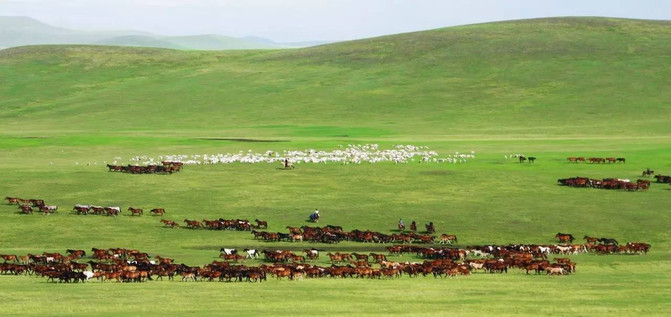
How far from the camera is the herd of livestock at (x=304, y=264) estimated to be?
29406 mm

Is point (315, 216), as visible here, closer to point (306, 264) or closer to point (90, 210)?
point (90, 210)

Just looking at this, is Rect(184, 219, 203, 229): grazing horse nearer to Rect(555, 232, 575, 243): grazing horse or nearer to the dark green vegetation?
the dark green vegetation

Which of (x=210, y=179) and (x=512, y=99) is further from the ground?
(x=512, y=99)

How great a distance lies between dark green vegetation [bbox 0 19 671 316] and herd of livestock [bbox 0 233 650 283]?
1.06m

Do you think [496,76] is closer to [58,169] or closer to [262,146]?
[262,146]

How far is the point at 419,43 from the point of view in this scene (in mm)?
137375

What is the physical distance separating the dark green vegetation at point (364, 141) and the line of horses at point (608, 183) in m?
1.26

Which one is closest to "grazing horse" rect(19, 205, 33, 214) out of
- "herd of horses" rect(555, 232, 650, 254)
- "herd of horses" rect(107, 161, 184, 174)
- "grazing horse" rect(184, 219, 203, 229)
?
"grazing horse" rect(184, 219, 203, 229)

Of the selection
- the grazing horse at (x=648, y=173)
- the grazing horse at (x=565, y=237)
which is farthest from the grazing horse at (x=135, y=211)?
the grazing horse at (x=648, y=173)

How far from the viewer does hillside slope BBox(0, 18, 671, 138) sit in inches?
3851

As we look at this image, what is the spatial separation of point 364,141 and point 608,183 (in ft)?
108

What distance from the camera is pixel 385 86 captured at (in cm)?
11725

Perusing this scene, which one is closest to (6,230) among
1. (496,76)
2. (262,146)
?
(262,146)

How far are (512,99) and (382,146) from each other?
117 ft
